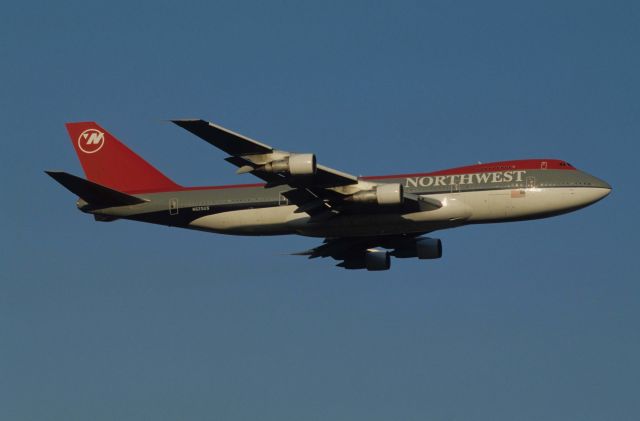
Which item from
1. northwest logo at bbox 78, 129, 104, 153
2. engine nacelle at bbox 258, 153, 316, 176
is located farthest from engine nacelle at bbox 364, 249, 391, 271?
northwest logo at bbox 78, 129, 104, 153

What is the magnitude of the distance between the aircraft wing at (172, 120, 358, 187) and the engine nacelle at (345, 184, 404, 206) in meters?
2.07

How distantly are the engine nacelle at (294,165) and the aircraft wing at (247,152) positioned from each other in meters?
0.10

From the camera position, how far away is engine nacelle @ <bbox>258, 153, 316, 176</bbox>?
57.5 m

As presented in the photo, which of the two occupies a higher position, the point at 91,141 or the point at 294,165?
the point at 91,141

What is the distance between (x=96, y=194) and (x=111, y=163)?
192 inches

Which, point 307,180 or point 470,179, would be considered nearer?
point 307,180

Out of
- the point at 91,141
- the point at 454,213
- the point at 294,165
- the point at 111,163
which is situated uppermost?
the point at 91,141

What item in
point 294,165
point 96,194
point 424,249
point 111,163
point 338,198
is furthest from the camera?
point 111,163

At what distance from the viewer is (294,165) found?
5747cm

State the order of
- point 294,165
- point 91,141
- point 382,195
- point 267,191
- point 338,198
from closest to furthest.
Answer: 1. point 294,165
2. point 382,195
3. point 338,198
4. point 267,191
5. point 91,141

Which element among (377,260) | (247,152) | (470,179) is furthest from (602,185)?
(247,152)

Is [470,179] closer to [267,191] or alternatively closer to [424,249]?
[424,249]

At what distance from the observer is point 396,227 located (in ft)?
203

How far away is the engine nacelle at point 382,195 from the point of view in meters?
59.8
